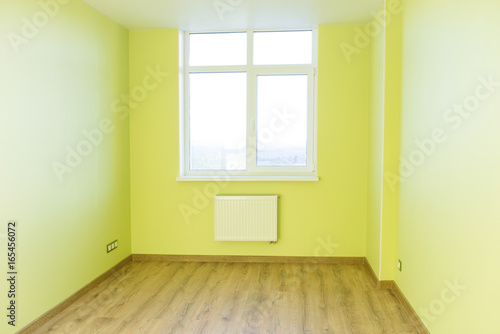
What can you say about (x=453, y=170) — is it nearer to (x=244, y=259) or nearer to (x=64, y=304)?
(x=244, y=259)

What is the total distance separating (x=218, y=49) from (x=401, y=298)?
323cm

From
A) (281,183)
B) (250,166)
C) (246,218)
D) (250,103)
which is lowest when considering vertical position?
(246,218)

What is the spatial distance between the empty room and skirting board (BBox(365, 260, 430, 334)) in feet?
0.09

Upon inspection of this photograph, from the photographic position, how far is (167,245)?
4309 millimetres

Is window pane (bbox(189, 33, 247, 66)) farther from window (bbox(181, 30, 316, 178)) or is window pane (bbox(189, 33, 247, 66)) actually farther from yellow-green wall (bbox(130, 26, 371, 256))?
yellow-green wall (bbox(130, 26, 371, 256))

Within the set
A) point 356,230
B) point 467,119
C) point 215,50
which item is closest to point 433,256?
point 467,119

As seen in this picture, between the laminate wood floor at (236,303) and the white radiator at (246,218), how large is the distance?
34 cm

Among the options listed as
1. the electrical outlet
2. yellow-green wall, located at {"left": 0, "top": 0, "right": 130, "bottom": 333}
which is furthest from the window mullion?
the electrical outlet

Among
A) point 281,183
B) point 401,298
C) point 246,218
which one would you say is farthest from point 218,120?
point 401,298

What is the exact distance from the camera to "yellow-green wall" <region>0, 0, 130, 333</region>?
2.45 meters

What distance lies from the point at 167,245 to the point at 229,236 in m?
0.77

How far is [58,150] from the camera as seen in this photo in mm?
2949

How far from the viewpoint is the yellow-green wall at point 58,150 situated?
8.02 feet

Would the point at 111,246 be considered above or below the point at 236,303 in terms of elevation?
above
